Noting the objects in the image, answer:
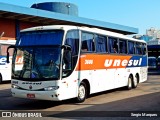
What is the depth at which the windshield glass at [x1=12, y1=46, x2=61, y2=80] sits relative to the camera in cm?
1193

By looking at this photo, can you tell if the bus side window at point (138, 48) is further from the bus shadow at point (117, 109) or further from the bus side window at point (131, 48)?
the bus shadow at point (117, 109)

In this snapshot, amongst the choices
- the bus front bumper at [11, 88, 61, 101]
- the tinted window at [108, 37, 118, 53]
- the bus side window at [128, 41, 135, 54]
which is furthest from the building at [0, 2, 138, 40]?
the bus front bumper at [11, 88, 61, 101]

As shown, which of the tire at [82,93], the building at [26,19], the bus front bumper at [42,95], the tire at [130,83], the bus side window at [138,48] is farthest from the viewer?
the building at [26,19]

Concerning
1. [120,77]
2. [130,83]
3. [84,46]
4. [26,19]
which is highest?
[26,19]

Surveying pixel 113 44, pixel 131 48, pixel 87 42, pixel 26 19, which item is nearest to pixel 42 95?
pixel 87 42

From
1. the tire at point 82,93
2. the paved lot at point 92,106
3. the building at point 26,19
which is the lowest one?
the paved lot at point 92,106

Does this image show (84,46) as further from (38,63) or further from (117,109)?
(117,109)

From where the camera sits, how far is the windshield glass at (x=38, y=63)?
1193 centimetres

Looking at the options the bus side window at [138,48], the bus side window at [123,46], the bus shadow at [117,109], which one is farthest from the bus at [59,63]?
the bus side window at [138,48]

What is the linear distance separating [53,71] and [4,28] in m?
20.5

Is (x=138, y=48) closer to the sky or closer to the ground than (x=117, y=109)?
closer to the sky

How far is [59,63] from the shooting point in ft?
39.2

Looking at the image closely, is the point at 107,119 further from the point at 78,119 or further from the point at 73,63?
the point at 73,63

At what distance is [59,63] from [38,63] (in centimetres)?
78
